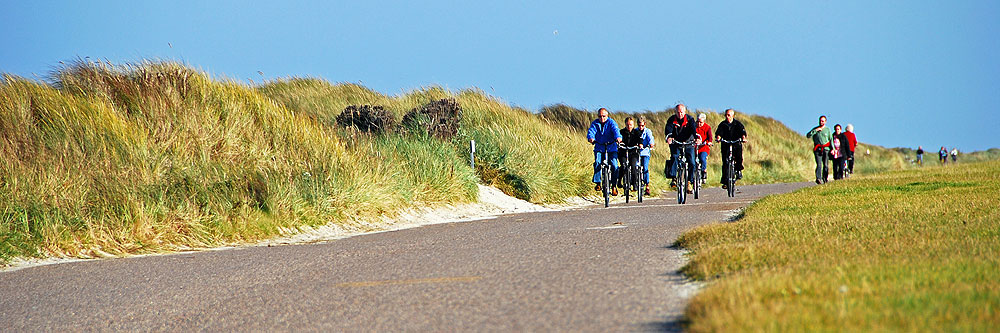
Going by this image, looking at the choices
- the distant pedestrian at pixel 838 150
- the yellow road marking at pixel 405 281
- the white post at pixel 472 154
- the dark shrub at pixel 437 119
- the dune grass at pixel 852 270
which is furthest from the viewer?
the distant pedestrian at pixel 838 150

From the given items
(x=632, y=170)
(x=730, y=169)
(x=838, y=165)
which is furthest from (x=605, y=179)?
(x=838, y=165)

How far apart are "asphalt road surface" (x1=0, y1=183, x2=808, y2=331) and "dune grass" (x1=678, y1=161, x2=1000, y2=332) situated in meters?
0.37

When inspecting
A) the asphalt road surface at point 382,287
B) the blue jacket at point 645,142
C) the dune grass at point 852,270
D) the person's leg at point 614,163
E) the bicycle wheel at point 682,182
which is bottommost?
the asphalt road surface at point 382,287

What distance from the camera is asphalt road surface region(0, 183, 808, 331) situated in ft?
19.7

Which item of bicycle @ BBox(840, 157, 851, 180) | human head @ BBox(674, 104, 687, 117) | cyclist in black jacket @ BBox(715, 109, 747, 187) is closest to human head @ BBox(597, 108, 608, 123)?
human head @ BBox(674, 104, 687, 117)

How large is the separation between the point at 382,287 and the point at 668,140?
37.1 feet

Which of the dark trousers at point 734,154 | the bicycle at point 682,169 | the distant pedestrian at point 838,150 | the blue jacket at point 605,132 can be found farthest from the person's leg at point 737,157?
the distant pedestrian at point 838,150

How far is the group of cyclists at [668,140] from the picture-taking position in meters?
18.2

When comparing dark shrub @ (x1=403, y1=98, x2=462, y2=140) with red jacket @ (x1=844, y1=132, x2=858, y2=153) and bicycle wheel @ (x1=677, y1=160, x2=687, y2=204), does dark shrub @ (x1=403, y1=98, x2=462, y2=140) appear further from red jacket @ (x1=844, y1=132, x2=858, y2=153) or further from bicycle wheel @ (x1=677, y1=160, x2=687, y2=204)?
red jacket @ (x1=844, y1=132, x2=858, y2=153)

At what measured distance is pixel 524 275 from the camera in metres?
7.65

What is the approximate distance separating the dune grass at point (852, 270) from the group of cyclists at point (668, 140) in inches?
237

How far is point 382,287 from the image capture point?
7.48m

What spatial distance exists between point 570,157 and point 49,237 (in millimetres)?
14799

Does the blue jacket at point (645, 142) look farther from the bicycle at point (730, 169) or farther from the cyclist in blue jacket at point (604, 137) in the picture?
the bicycle at point (730, 169)
